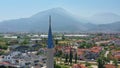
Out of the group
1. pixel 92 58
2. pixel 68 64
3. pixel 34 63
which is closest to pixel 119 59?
pixel 92 58

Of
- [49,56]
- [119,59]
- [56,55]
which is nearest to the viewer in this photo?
[49,56]

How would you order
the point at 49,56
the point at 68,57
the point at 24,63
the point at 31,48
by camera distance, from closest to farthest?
1. the point at 49,56
2. the point at 24,63
3. the point at 68,57
4. the point at 31,48

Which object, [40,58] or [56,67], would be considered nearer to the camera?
[56,67]

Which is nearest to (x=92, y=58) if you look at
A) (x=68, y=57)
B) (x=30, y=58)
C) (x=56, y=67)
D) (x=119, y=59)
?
(x=119, y=59)

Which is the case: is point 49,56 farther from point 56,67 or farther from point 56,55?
point 56,55

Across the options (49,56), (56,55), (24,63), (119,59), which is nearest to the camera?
(49,56)

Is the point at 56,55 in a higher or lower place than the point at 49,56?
lower

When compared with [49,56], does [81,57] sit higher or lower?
lower

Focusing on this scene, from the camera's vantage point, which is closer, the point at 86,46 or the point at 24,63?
the point at 24,63

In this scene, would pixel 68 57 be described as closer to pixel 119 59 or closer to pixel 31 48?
pixel 119 59
